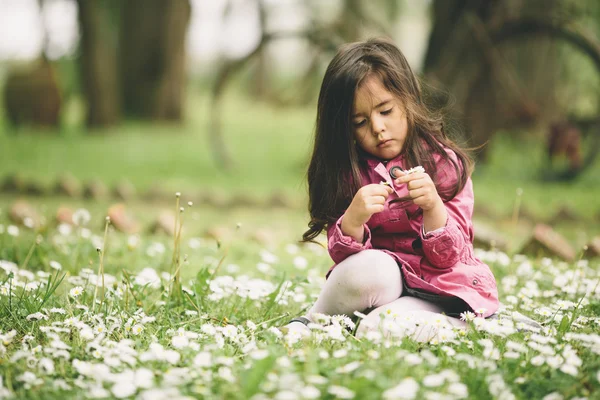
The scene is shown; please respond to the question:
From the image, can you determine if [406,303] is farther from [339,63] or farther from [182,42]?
[182,42]

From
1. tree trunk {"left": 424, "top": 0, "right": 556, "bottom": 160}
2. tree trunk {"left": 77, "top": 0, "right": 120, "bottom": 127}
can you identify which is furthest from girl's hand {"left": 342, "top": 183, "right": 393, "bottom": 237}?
tree trunk {"left": 77, "top": 0, "right": 120, "bottom": 127}

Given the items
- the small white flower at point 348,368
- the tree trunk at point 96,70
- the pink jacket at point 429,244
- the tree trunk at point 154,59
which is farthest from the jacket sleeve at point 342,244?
the tree trunk at point 154,59

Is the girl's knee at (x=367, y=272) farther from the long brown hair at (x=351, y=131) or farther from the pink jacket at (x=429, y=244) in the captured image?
the long brown hair at (x=351, y=131)

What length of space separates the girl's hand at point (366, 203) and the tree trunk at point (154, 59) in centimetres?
886

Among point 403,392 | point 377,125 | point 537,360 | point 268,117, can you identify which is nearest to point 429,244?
point 377,125

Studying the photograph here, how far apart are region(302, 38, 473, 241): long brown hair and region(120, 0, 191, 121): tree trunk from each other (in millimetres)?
8580

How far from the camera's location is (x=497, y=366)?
5.69ft

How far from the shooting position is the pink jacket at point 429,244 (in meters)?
2.10

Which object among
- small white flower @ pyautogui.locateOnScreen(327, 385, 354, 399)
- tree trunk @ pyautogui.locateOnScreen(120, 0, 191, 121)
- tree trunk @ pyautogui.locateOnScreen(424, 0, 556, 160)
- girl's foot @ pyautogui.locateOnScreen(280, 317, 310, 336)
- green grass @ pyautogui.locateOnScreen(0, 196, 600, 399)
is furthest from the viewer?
tree trunk @ pyautogui.locateOnScreen(120, 0, 191, 121)

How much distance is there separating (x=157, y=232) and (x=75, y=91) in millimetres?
8742

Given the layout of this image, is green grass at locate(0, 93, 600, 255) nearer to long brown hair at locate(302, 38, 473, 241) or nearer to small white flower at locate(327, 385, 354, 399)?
long brown hair at locate(302, 38, 473, 241)

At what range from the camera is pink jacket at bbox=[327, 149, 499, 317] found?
6.89ft

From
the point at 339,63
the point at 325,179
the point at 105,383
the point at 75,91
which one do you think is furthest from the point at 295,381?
the point at 75,91

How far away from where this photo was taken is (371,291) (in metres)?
2.10
